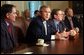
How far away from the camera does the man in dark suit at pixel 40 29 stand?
3197mm

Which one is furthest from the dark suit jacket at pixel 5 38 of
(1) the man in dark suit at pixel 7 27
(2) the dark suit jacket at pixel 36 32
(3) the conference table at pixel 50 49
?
(2) the dark suit jacket at pixel 36 32

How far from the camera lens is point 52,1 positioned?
8.05 metres

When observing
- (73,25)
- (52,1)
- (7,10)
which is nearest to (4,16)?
(7,10)

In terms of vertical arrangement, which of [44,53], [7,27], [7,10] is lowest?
[44,53]

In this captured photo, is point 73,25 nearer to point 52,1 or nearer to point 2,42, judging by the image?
point 2,42

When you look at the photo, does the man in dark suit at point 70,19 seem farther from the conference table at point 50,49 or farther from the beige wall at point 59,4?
the beige wall at point 59,4

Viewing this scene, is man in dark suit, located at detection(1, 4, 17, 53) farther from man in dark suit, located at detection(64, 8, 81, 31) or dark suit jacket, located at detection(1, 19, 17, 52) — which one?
man in dark suit, located at detection(64, 8, 81, 31)

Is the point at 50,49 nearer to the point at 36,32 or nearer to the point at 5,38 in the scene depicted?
the point at 5,38

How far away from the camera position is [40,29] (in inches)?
129

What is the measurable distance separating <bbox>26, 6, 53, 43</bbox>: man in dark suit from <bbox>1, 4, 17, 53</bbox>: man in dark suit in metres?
0.31

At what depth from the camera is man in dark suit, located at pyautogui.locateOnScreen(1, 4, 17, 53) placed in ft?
9.03

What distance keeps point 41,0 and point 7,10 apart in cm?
456

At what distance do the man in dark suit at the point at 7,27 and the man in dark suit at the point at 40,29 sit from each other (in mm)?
306

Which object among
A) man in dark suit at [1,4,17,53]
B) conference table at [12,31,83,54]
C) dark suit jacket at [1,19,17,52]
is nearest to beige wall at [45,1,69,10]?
man in dark suit at [1,4,17,53]
